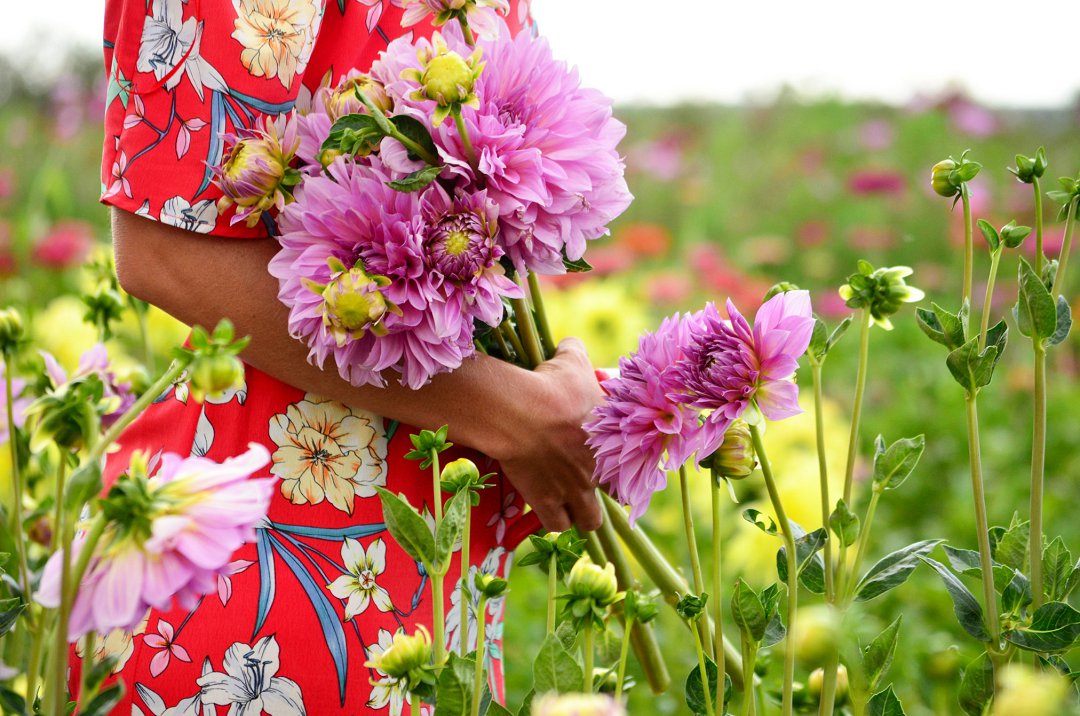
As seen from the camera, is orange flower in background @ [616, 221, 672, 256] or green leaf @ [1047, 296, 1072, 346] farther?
orange flower in background @ [616, 221, 672, 256]

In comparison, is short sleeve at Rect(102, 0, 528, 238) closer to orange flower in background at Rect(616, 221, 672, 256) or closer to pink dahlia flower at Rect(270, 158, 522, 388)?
pink dahlia flower at Rect(270, 158, 522, 388)

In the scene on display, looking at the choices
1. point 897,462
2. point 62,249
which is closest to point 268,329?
point 897,462

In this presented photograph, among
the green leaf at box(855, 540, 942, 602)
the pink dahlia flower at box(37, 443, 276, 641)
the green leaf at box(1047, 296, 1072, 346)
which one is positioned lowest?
the green leaf at box(855, 540, 942, 602)

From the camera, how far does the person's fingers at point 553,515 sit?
754mm

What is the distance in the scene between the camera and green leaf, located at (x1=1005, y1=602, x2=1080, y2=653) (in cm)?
58

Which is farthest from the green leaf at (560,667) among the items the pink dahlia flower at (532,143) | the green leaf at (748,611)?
the pink dahlia flower at (532,143)

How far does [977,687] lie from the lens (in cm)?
62

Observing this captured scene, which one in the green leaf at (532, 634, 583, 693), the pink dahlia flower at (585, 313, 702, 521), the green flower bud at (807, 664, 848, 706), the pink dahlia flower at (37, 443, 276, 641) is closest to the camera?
the pink dahlia flower at (37, 443, 276, 641)

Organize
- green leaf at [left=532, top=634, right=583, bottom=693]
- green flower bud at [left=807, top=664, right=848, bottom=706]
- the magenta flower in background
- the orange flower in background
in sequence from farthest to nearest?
the orange flower in background → the magenta flower in background → green flower bud at [left=807, top=664, right=848, bottom=706] → green leaf at [left=532, top=634, right=583, bottom=693]

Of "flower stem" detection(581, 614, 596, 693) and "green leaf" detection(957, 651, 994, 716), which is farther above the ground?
"flower stem" detection(581, 614, 596, 693)

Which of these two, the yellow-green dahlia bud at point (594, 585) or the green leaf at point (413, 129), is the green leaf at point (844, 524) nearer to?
the yellow-green dahlia bud at point (594, 585)

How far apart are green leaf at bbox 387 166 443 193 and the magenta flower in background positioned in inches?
86.7

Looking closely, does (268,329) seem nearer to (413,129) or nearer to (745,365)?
(413,129)

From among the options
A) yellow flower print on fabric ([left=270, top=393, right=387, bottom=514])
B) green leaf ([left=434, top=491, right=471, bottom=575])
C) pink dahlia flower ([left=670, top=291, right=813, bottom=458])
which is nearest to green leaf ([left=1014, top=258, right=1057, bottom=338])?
pink dahlia flower ([left=670, top=291, right=813, bottom=458])
